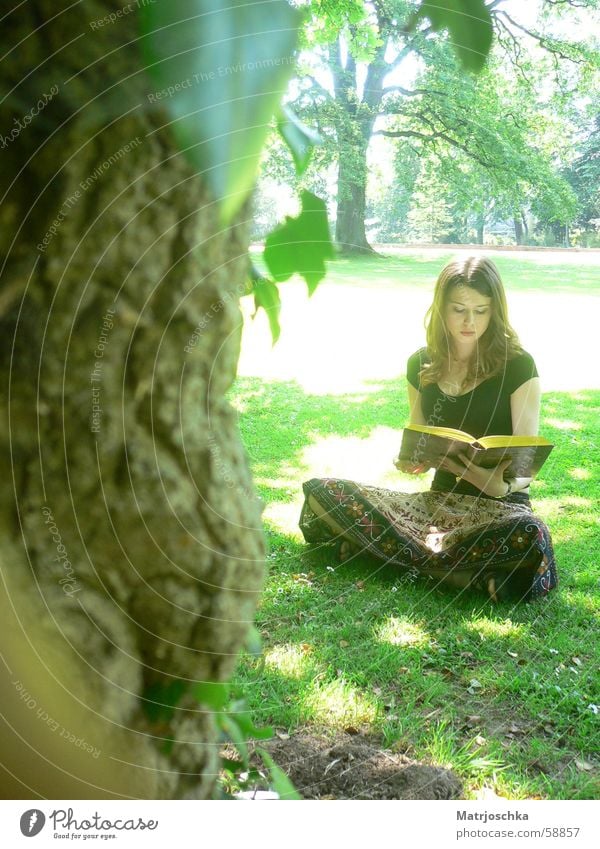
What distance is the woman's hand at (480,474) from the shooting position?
4.30ft

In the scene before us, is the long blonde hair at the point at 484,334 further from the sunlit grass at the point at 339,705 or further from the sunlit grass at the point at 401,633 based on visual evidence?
the sunlit grass at the point at 339,705

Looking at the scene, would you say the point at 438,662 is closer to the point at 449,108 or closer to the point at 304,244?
the point at 449,108

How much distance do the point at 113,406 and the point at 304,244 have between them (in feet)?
0.40

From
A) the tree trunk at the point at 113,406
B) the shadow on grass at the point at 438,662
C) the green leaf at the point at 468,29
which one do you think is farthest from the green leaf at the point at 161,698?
the shadow on grass at the point at 438,662

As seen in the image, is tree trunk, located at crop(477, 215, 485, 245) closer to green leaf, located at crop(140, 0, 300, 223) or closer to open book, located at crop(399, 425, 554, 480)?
open book, located at crop(399, 425, 554, 480)

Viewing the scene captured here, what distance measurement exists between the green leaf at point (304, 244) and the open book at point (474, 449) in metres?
0.81

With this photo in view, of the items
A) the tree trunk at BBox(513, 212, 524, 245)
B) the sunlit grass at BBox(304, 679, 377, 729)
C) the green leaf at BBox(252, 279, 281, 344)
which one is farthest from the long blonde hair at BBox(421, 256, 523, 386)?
the green leaf at BBox(252, 279, 281, 344)

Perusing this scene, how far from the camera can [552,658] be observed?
3.83 ft

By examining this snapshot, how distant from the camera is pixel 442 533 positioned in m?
1.40
